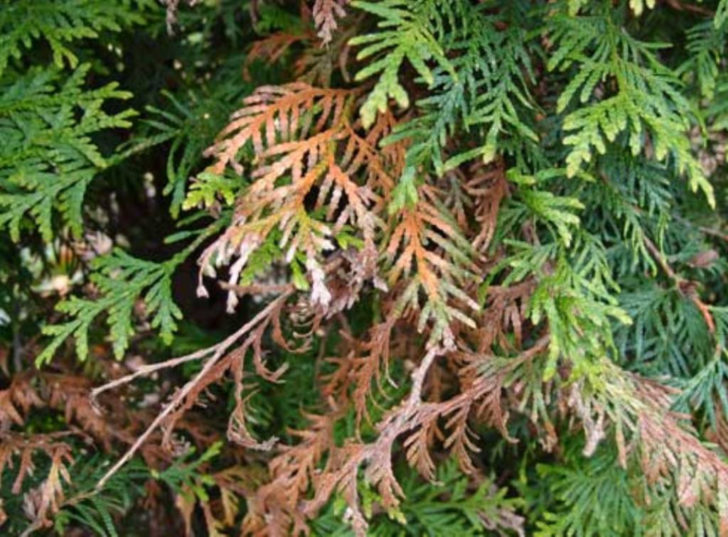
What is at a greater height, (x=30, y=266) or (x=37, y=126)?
(x=37, y=126)

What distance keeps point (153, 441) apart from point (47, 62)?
2.42 ft

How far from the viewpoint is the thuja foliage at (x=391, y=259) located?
119 cm

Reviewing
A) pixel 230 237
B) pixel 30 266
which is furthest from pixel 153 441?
pixel 230 237

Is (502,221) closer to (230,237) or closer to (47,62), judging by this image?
(230,237)

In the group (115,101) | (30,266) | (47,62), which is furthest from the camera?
(30,266)

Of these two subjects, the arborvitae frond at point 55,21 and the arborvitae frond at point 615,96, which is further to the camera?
the arborvitae frond at point 55,21

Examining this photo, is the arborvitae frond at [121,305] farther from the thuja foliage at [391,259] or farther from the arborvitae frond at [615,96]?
the arborvitae frond at [615,96]

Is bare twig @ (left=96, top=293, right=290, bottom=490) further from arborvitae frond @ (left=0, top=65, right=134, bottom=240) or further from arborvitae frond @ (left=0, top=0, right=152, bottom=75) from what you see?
arborvitae frond @ (left=0, top=0, right=152, bottom=75)

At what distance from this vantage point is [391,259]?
4.05ft

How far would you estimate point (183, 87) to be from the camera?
172 cm

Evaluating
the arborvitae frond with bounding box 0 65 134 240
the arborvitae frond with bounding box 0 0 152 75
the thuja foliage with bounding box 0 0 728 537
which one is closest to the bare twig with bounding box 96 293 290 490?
the thuja foliage with bounding box 0 0 728 537

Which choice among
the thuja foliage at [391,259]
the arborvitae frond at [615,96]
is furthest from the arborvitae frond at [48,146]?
the arborvitae frond at [615,96]

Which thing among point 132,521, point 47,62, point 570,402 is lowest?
point 132,521

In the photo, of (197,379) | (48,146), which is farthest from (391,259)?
(48,146)
